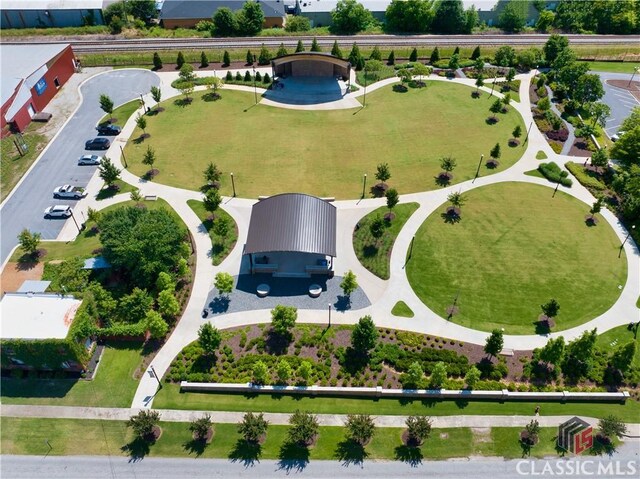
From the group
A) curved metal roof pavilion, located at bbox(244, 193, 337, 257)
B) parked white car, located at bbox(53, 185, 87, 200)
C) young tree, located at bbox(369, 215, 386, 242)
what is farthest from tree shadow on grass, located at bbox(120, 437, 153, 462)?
parked white car, located at bbox(53, 185, 87, 200)

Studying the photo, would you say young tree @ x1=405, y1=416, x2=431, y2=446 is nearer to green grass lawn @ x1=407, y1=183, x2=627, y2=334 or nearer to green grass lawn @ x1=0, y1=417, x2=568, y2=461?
green grass lawn @ x1=0, y1=417, x2=568, y2=461

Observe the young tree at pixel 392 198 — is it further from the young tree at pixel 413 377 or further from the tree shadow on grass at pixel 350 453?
the tree shadow on grass at pixel 350 453

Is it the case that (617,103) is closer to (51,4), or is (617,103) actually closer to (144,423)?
(144,423)

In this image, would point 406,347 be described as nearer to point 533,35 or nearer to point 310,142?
point 310,142

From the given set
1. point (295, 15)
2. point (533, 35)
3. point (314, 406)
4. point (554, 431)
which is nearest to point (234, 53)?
point (295, 15)

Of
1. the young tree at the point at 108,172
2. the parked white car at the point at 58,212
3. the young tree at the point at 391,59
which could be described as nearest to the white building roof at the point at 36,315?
the parked white car at the point at 58,212
